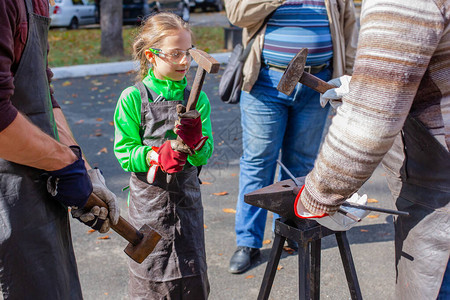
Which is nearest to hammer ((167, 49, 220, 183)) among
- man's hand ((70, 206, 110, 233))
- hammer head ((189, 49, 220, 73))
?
hammer head ((189, 49, 220, 73))

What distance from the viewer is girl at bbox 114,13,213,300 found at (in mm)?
2389

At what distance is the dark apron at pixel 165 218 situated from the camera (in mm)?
2434

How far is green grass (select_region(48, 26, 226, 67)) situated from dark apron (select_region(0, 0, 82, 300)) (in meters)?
7.88

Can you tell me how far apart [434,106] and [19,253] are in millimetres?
1459

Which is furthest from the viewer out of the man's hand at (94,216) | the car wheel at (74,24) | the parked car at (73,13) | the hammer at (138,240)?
the car wheel at (74,24)

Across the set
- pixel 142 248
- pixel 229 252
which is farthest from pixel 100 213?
pixel 229 252

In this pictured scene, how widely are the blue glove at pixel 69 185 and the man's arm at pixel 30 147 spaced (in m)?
0.02

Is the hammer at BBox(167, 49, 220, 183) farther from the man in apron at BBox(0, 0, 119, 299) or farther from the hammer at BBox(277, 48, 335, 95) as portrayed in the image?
the man in apron at BBox(0, 0, 119, 299)

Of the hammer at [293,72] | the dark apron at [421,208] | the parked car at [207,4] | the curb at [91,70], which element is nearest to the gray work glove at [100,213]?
the hammer at [293,72]

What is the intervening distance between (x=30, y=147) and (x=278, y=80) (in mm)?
1918

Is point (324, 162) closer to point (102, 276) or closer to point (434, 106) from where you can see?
point (434, 106)

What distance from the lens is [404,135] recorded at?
1899 mm

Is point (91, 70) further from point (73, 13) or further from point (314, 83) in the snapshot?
point (73, 13)

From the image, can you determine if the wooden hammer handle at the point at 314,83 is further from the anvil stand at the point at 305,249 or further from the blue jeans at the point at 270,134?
the blue jeans at the point at 270,134
